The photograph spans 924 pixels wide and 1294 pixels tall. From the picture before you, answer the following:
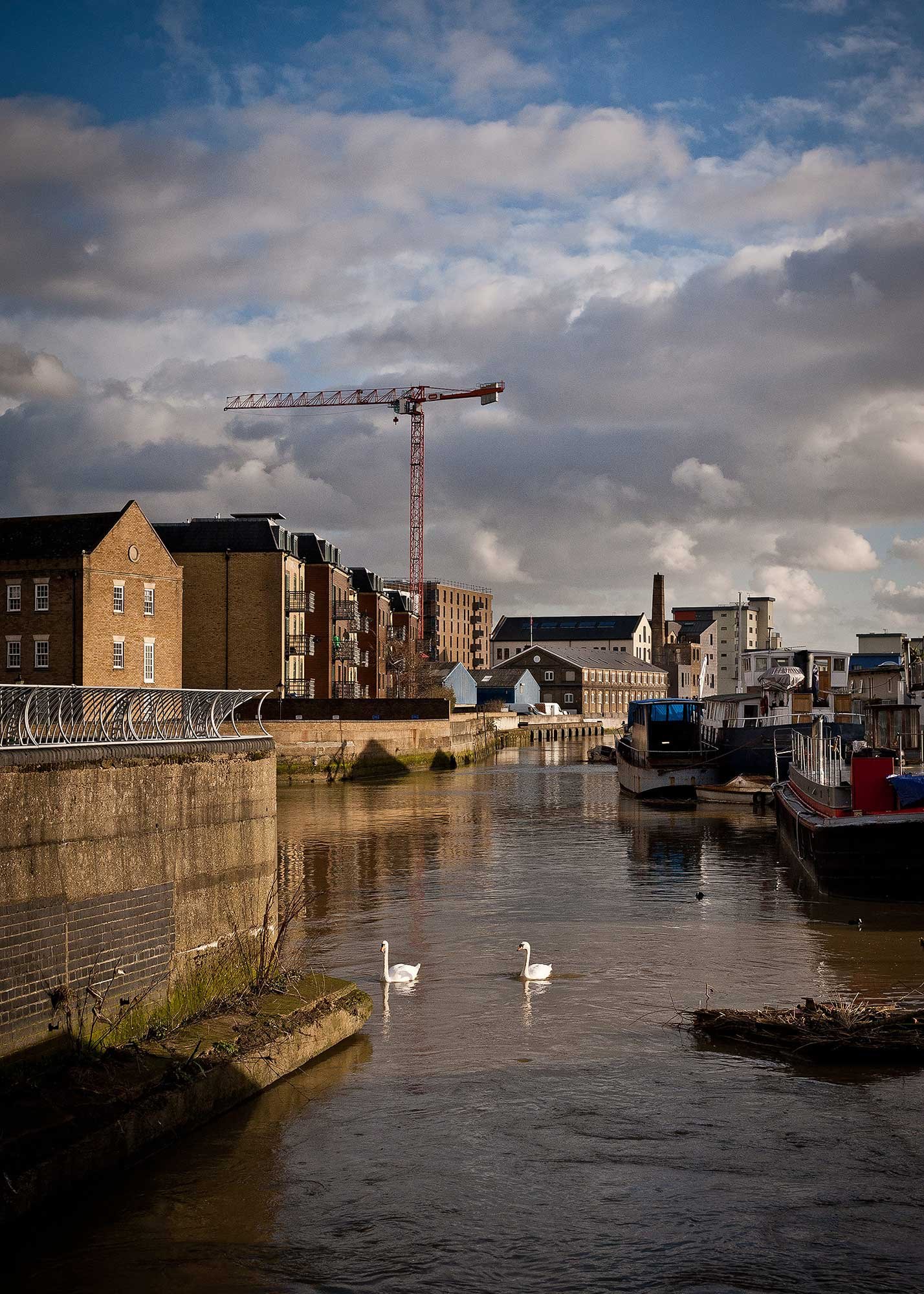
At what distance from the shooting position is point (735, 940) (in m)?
22.5

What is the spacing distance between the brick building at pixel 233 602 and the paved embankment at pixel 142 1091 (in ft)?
184

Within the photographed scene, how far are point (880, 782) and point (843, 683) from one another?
37.4m

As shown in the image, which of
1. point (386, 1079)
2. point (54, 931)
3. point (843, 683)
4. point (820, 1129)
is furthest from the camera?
point (843, 683)

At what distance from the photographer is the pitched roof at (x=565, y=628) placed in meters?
185

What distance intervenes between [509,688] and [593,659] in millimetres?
20279

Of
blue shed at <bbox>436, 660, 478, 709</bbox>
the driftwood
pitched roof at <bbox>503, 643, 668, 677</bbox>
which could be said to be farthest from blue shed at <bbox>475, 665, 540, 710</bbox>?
the driftwood

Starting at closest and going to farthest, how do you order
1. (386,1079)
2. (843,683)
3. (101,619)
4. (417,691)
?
(386,1079)
(101,619)
(843,683)
(417,691)

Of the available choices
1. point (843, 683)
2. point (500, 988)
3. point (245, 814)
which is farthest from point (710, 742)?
point (245, 814)

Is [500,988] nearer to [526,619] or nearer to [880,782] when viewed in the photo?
[880,782]

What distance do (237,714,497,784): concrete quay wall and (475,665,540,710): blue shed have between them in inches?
2570

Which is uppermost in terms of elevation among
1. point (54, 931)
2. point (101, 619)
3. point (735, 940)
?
point (101, 619)

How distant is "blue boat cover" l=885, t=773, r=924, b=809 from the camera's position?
26312mm

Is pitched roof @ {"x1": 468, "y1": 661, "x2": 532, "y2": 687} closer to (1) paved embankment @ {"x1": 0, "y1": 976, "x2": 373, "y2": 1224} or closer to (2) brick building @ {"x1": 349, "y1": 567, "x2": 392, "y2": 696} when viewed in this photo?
(2) brick building @ {"x1": 349, "y1": 567, "x2": 392, "y2": 696}

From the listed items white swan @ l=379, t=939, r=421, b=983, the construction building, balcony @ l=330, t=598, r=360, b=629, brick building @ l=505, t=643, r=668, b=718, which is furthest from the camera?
the construction building
